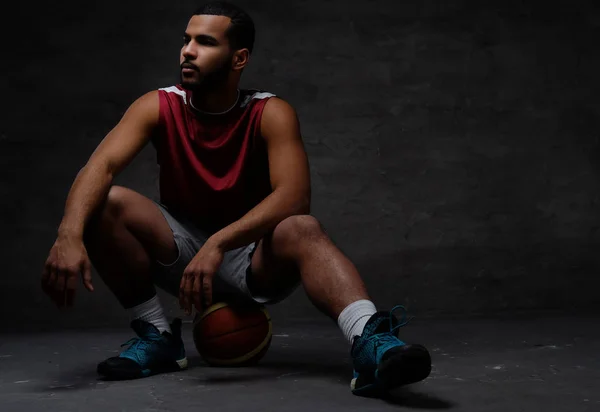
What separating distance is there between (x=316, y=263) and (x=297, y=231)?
4.7 inches

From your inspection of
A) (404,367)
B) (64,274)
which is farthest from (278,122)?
(404,367)

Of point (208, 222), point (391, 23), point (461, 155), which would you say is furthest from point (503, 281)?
point (208, 222)

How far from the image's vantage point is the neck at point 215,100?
10.5ft

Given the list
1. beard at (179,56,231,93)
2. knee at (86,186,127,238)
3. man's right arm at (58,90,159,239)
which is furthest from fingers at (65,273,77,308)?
beard at (179,56,231,93)

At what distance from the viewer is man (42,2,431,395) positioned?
2885mm

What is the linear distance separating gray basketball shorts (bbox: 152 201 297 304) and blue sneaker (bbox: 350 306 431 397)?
0.53 metres

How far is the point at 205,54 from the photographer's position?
3.14 metres

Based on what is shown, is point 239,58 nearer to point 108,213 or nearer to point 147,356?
point 108,213

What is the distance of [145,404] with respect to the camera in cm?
265

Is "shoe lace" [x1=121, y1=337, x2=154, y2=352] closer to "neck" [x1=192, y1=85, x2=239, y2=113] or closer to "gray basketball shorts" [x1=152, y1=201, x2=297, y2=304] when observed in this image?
"gray basketball shorts" [x1=152, y1=201, x2=297, y2=304]

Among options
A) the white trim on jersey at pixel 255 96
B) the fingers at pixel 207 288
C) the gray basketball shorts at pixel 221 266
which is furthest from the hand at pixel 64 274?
the white trim on jersey at pixel 255 96

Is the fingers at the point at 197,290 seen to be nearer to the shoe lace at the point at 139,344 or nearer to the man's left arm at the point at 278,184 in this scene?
the man's left arm at the point at 278,184

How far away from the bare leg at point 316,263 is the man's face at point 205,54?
56 cm

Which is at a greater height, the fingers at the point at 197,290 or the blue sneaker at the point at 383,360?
the fingers at the point at 197,290
